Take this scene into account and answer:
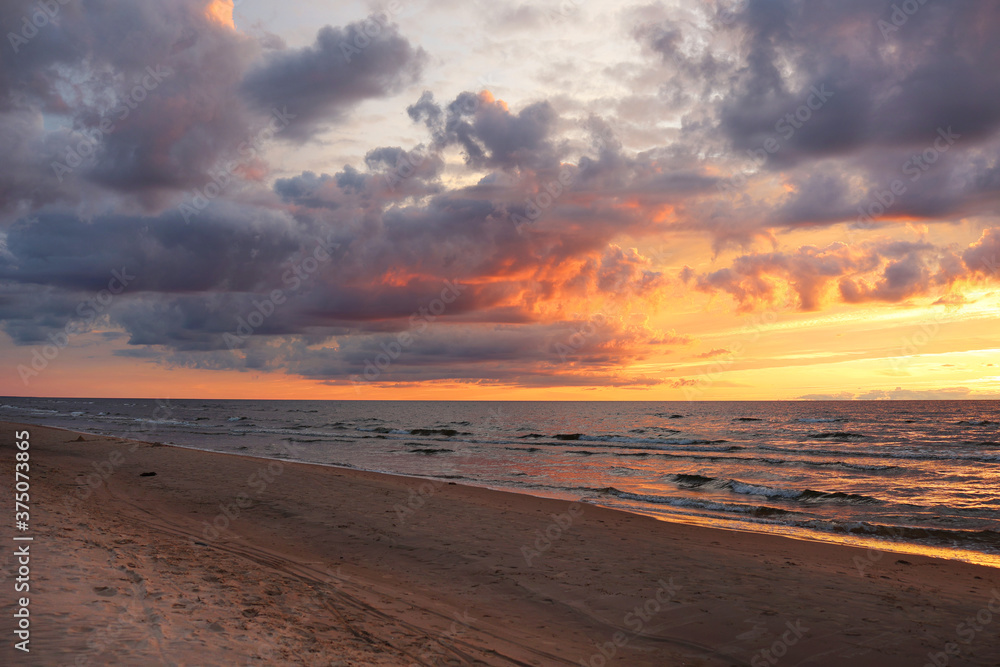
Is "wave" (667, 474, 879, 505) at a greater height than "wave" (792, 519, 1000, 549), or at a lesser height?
lesser

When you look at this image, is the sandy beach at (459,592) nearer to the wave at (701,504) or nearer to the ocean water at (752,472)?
the ocean water at (752,472)

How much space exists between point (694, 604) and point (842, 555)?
6.92m

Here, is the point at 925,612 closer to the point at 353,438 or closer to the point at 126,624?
the point at 126,624

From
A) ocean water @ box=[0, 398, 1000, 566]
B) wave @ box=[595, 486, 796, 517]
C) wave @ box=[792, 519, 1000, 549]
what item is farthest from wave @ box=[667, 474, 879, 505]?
wave @ box=[792, 519, 1000, 549]

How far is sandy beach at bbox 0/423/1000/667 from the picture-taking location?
24.2 feet

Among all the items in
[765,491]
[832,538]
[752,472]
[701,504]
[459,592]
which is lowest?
[752,472]

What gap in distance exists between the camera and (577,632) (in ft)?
31.2

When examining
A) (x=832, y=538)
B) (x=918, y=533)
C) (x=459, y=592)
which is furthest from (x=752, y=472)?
(x=459, y=592)

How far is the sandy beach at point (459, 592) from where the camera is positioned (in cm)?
739

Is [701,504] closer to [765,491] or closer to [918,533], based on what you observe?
[765,491]

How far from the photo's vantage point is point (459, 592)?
1118cm

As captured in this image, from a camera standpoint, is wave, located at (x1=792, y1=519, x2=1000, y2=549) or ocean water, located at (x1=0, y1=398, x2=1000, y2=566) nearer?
wave, located at (x1=792, y1=519, x2=1000, y2=549)

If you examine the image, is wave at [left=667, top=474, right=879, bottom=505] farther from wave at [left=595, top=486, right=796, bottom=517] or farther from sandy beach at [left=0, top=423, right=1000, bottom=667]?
sandy beach at [left=0, top=423, right=1000, bottom=667]

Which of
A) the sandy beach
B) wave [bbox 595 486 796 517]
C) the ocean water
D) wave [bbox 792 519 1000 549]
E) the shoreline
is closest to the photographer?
the sandy beach
